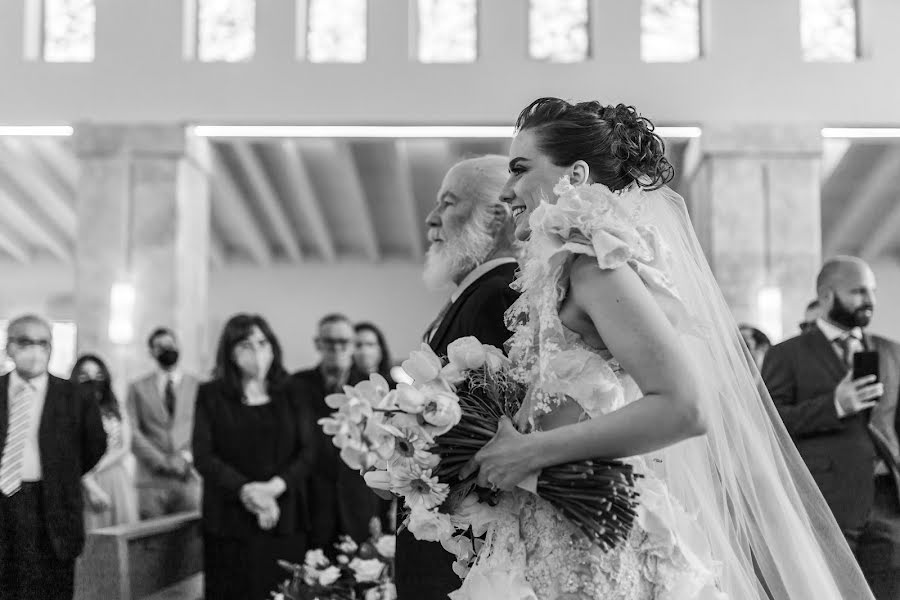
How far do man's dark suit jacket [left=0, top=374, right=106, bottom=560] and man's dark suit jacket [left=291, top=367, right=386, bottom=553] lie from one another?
3.78ft

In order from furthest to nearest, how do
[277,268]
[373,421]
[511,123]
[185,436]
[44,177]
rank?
[277,268]
[44,177]
[511,123]
[185,436]
[373,421]

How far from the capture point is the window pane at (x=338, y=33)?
11664mm

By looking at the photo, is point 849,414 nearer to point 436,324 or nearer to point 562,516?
point 436,324

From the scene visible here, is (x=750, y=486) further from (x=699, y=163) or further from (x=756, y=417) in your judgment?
(x=699, y=163)

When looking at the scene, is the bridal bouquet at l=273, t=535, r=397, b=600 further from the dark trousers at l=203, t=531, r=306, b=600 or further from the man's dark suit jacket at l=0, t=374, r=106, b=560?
the man's dark suit jacket at l=0, t=374, r=106, b=560

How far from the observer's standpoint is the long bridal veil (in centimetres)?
222

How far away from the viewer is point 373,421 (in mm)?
1786

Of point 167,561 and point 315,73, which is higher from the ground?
point 315,73

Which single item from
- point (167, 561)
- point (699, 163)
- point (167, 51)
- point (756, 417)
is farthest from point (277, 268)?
point (756, 417)

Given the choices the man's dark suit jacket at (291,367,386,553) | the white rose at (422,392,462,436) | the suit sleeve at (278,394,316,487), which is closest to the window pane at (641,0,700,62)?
the man's dark suit jacket at (291,367,386,553)

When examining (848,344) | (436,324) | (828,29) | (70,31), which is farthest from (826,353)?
(70,31)

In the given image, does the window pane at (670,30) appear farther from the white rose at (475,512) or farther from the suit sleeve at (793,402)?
the white rose at (475,512)

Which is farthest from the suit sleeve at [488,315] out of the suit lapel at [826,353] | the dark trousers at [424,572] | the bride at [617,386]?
the suit lapel at [826,353]

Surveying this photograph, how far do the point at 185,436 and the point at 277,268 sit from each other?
1317cm
